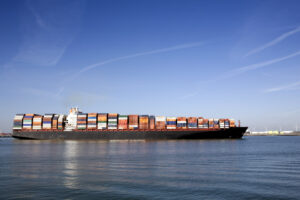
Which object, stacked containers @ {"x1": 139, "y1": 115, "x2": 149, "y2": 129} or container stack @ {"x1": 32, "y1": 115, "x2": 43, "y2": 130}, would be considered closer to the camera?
stacked containers @ {"x1": 139, "y1": 115, "x2": 149, "y2": 129}

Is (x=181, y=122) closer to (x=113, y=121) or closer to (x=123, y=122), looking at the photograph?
(x=123, y=122)

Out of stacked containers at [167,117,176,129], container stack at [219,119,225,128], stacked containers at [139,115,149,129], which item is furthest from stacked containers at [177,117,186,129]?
container stack at [219,119,225,128]

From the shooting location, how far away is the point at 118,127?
90938 millimetres

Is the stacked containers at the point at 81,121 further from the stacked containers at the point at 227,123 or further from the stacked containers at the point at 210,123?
the stacked containers at the point at 227,123

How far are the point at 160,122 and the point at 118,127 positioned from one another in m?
15.2

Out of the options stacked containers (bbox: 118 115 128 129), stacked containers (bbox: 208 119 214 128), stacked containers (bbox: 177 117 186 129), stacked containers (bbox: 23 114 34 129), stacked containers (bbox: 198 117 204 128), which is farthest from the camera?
stacked containers (bbox: 23 114 34 129)

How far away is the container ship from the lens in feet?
288

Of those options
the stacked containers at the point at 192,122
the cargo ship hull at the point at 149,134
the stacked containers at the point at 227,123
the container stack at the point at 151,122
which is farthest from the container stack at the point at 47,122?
the stacked containers at the point at 227,123

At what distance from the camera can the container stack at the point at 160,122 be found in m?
90.8

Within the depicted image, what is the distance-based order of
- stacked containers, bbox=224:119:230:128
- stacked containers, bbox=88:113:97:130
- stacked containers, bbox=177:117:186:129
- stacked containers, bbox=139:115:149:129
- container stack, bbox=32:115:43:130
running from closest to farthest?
stacked containers, bbox=177:117:186:129 → stacked containers, bbox=139:115:149:129 → stacked containers, bbox=88:113:97:130 → stacked containers, bbox=224:119:230:128 → container stack, bbox=32:115:43:130

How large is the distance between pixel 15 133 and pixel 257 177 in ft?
311

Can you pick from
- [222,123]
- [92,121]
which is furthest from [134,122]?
[222,123]

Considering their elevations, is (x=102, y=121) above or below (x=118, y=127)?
above

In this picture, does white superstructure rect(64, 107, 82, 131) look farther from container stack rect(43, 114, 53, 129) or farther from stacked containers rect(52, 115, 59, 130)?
container stack rect(43, 114, 53, 129)
